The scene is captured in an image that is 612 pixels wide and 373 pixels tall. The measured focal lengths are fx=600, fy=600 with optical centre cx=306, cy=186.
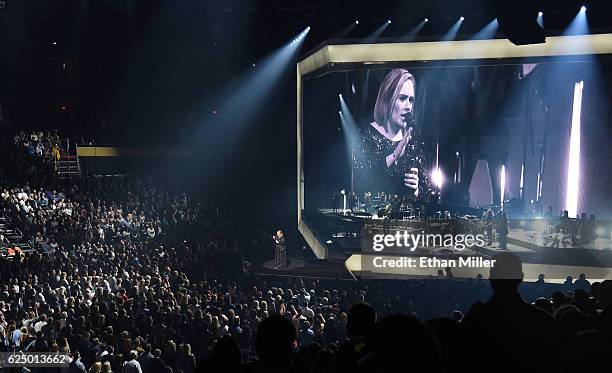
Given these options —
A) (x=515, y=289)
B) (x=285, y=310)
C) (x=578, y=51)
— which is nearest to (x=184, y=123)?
(x=578, y=51)

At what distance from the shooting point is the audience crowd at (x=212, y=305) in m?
2.32

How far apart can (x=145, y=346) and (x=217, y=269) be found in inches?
358

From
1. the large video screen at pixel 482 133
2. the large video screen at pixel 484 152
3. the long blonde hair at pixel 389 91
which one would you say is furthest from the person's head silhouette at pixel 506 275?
the long blonde hair at pixel 389 91

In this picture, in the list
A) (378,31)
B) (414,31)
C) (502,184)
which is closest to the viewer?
(414,31)

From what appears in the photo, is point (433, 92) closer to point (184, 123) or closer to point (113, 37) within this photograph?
point (184, 123)

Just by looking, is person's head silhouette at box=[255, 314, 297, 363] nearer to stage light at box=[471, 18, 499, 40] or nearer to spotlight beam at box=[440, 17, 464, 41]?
spotlight beam at box=[440, 17, 464, 41]

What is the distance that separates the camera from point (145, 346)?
7.68 m

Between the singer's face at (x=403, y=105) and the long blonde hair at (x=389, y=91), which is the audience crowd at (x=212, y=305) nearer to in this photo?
the long blonde hair at (x=389, y=91)

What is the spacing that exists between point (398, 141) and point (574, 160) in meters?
5.51

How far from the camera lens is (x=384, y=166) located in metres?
20.9

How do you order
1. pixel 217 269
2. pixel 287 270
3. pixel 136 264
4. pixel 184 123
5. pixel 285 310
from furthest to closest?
pixel 184 123 → pixel 287 270 → pixel 217 269 → pixel 136 264 → pixel 285 310

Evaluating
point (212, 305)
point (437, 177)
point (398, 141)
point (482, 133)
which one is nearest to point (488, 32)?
point (482, 133)

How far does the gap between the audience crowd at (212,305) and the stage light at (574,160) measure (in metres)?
7.53

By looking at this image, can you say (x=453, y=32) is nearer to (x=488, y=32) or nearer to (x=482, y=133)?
(x=488, y=32)
